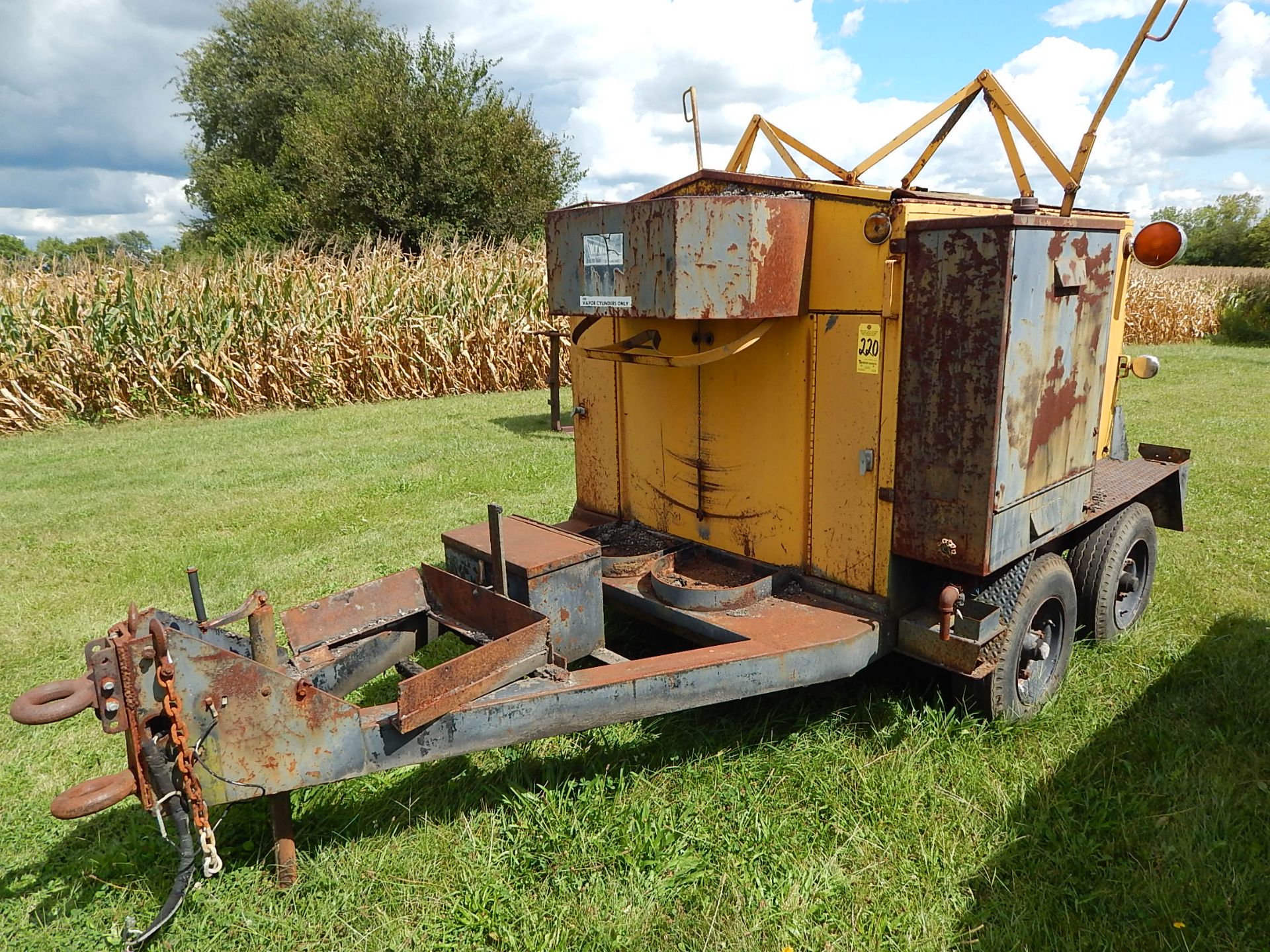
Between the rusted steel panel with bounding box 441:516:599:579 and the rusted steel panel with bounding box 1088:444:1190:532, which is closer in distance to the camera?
the rusted steel panel with bounding box 441:516:599:579

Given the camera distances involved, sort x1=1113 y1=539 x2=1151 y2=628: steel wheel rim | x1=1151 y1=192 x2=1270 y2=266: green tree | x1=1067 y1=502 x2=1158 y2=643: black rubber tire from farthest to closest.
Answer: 1. x1=1151 y1=192 x2=1270 y2=266: green tree
2. x1=1113 y1=539 x2=1151 y2=628: steel wheel rim
3. x1=1067 y1=502 x2=1158 y2=643: black rubber tire

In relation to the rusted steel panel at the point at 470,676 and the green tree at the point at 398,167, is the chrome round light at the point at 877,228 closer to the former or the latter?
the rusted steel panel at the point at 470,676

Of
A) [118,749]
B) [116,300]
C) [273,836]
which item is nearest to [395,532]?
[118,749]

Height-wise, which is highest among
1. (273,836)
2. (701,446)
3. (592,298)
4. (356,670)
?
(592,298)

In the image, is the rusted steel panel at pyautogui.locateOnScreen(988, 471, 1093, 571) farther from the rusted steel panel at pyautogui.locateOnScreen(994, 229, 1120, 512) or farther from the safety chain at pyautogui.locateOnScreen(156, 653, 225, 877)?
the safety chain at pyautogui.locateOnScreen(156, 653, 225, 877)

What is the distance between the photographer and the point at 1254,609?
465cm

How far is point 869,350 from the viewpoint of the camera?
318 centimetres

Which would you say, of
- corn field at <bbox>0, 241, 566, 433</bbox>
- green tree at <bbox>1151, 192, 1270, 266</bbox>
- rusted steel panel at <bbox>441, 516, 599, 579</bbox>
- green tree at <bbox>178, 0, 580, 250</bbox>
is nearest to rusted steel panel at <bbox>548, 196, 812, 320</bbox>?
rusted steel panel at <bbox>441, 516, 599, 579</bbox>

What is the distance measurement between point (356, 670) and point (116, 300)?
10.6 m

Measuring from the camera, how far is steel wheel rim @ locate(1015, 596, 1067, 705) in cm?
361

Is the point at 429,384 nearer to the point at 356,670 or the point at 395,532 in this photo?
the point at 395,532

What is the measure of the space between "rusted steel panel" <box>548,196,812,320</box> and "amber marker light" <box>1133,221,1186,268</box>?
2.06 metres

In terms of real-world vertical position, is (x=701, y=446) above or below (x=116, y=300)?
below

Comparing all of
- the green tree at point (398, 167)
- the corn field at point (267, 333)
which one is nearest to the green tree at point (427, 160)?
the green tree at point (398, 167)
